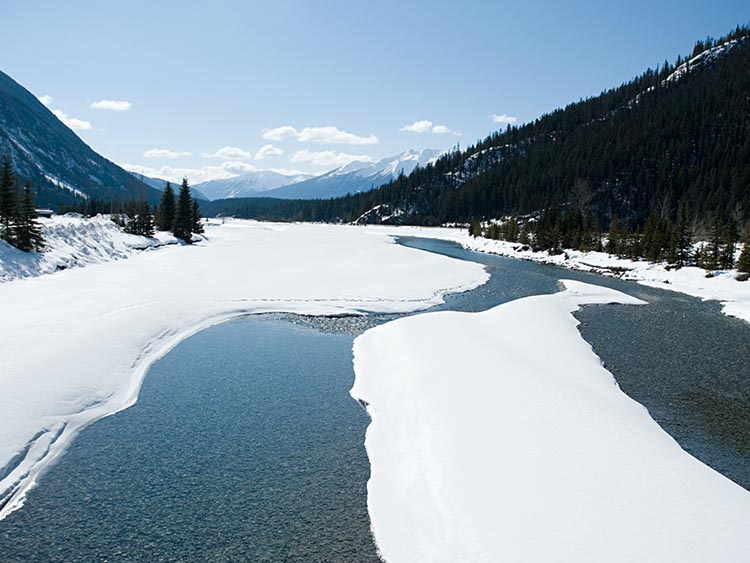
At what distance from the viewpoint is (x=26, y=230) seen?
3288cm

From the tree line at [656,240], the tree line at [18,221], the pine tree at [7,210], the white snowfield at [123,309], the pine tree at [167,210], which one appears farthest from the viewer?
the pine tree at [167,210]

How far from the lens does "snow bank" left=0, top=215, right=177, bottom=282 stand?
29484 mm

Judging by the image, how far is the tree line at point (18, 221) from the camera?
32500mm

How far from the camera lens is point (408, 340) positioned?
57.7ft

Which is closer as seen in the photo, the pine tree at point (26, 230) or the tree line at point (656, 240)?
the pine tree at point (26, 230)

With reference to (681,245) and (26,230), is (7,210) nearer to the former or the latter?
(26,230)

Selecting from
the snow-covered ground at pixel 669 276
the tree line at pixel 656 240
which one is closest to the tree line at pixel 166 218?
the snow-covered ground at pixel 669 276

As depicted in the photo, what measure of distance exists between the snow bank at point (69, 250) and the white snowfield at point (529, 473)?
1093 inches

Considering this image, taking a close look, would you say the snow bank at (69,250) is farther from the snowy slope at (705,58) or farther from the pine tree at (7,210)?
the snowy slope at (705,58)

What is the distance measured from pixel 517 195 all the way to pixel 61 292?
136 meters

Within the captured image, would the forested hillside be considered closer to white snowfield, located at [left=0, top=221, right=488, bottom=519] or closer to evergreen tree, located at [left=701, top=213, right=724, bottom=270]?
evergreen tree, located at [left=701, top=213, right=724, bottom=270]

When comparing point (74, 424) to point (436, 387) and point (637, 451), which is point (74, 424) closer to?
point (436, 387)

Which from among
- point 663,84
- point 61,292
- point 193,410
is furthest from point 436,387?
point 663,84

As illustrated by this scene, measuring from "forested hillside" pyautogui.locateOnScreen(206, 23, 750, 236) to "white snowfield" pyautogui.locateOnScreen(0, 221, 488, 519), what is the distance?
1861 inches
